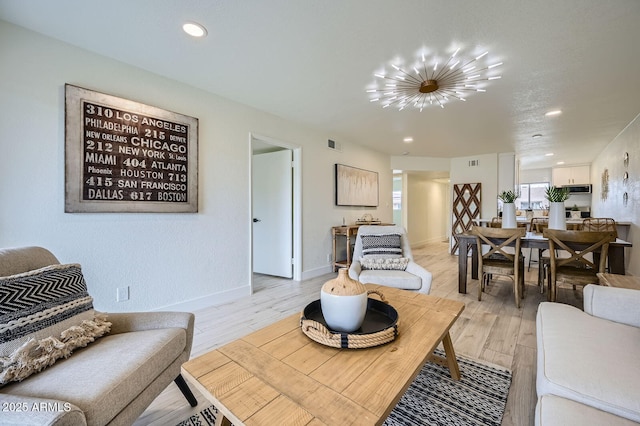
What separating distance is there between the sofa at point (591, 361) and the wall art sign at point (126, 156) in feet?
9.29

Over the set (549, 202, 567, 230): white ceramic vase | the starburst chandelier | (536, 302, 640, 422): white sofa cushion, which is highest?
the starburst chandelier

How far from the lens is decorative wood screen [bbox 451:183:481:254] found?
5941 mm

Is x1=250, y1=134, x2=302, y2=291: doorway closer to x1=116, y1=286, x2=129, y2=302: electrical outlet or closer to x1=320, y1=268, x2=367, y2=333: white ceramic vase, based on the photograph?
x1=116, y1=286, x2=129, y2=302: electrical outlet

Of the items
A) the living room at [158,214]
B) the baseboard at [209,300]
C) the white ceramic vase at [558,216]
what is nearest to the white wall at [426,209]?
the living room at [158,214]

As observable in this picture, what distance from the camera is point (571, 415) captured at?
845 mm

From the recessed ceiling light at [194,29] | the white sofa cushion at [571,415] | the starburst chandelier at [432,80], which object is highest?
the recessed ceiling light at [194,29]

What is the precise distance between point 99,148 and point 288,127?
7.24 feet

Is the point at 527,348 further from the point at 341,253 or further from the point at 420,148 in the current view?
the point at 420,148

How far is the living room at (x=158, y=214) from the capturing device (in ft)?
6.08

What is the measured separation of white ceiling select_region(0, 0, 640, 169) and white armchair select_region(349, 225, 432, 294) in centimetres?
155

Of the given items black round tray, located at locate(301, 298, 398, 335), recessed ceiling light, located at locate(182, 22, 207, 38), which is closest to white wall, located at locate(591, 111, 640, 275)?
black round tray, located at locate(301, 298, 398, 335)

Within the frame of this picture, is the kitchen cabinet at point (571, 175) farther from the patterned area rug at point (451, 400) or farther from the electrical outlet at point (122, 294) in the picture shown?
the electrical outlet at point (122, 294)

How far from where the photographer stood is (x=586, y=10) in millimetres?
1686

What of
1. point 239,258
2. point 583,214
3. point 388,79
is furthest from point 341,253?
point 583,214
